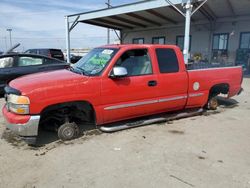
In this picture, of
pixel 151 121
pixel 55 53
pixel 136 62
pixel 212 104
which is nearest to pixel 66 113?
pixel 136 62

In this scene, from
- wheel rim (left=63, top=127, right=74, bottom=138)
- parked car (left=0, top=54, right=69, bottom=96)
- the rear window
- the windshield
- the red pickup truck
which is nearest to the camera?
the red pickup truck

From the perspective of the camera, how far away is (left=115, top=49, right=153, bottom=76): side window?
4.64m

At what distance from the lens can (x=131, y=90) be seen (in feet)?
15.1

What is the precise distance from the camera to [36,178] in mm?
3131

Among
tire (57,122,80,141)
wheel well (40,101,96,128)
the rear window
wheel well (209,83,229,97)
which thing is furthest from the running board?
the rear window

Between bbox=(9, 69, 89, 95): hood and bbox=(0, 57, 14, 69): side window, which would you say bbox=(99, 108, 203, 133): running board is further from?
bbox=(0, 57, 14, 69): side window

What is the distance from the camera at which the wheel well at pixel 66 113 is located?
4.11 m

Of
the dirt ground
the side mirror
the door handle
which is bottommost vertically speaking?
the dirt ground

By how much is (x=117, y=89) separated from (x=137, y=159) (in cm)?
141

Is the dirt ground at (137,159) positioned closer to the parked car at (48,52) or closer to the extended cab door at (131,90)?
the extended cab door at (131,90)

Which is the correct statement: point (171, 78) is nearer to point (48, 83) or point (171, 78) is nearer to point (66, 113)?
point (66, 113)

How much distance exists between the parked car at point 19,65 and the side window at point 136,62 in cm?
486

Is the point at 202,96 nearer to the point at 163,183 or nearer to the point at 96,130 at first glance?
the point at 96,130

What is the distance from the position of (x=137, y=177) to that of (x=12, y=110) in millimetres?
2333
